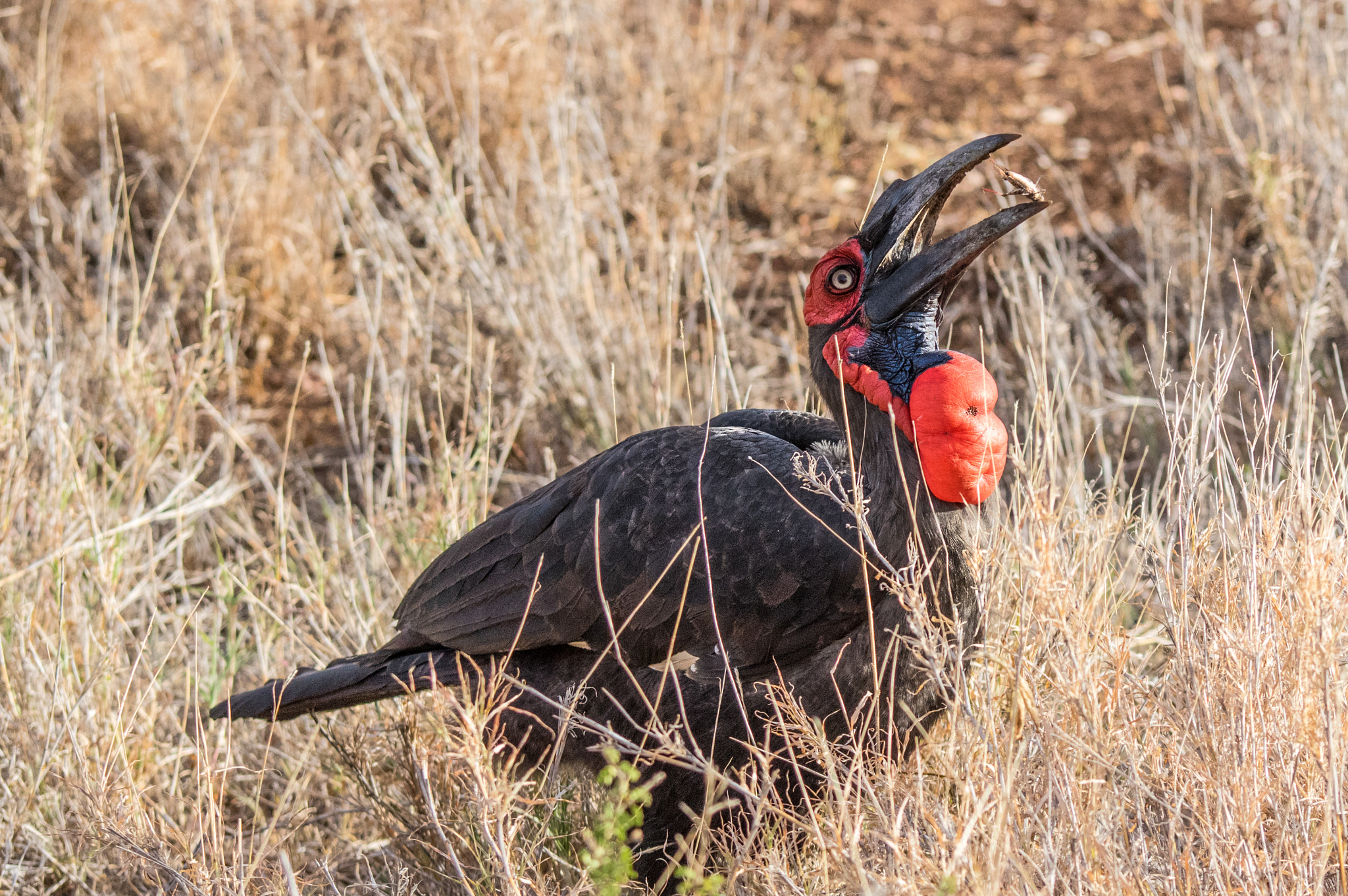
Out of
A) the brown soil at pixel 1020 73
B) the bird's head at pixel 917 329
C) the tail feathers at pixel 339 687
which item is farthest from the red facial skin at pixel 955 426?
the brown soil at pixel 1020 73

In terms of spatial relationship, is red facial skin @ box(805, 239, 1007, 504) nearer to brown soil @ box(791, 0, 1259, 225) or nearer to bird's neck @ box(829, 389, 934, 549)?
bird's neck @ box(829, 389, 934, 549)

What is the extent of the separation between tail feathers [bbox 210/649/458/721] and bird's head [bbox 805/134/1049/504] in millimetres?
999

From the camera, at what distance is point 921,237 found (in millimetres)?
2332

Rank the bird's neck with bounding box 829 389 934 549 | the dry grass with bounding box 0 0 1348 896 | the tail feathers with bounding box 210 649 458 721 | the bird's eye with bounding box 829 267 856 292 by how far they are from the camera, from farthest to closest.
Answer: the tail feathers with bounding box 210 649 458 721, the bird's eye with bounding box 829 267 856 292, the bird's neck with bounding box 829 389 934 549, the dry grass with bounding box 0 0 1348 896

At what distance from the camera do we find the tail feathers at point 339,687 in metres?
2.52

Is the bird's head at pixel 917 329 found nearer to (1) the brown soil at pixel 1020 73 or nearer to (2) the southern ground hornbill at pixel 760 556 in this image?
(2) the southern ground hornbill at pixel 760 556

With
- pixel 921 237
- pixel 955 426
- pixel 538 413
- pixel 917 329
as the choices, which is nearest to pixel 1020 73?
pixel 538 413

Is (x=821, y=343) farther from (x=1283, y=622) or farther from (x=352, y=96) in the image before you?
(x=352, y=96)

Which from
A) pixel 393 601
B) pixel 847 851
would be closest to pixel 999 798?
pixel 847 851

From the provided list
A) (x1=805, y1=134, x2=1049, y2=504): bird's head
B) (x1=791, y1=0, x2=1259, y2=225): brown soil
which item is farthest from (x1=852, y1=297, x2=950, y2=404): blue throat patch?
(x1=791, y1=0, x2=1259, y2=225): brown soil

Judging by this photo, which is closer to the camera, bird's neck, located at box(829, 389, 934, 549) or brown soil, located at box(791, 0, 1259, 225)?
bird's neck, located at box(829, 389, 934, 549)

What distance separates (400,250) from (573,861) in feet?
8.23

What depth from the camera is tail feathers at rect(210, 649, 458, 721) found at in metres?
2.52

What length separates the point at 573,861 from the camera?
2.50 m
